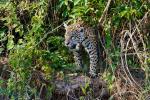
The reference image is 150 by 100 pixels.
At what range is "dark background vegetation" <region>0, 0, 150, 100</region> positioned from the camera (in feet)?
21.6

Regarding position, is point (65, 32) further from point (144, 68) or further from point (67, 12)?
point (144, 68)

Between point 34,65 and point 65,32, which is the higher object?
point 65,32

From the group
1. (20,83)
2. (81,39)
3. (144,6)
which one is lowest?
(20,83)

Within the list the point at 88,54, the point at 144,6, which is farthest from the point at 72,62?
the point at 144,6

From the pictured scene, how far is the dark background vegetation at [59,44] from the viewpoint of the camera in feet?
21.6

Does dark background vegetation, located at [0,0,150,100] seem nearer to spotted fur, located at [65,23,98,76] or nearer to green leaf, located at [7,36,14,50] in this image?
green leaf, located at [7,36,14,50]

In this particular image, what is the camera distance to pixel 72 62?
23.6 ft

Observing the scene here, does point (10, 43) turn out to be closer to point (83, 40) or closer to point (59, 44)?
point (59, 44)

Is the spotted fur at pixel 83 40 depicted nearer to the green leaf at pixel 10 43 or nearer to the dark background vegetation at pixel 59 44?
the dark background vegetation at pixel 59 44

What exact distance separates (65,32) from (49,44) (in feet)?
0.95

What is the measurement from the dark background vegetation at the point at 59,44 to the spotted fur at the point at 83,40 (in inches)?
6.5

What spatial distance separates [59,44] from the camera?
281 inches

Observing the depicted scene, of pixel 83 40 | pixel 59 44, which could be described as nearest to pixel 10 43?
pixel 59 44

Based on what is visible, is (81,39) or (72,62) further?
(72,62)
